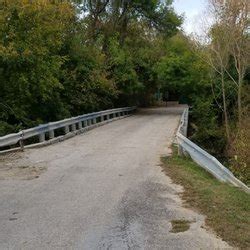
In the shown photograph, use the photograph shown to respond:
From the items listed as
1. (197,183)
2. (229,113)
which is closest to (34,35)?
(197,183)

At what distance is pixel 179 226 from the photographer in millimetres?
6539

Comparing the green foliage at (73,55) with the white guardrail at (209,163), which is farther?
the green foliage at (73,55)

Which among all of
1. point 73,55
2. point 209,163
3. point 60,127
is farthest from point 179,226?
point 73,55

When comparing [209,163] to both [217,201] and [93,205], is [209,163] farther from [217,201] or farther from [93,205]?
[93,205]

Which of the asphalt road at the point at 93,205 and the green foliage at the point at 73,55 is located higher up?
the green foliage at the point at 73,55

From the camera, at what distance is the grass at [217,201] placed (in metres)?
6.20

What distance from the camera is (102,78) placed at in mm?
28156

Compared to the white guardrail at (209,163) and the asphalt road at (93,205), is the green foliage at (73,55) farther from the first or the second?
the white guardrail at (209,163)

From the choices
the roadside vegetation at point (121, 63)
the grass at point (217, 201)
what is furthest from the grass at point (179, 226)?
the roadside vegetation at point (121, 63)

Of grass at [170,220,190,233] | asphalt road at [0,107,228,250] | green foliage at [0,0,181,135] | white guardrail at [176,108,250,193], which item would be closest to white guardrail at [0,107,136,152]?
asphalt road at [0,107,228,250]

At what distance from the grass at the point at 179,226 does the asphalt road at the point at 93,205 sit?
0.23 feet

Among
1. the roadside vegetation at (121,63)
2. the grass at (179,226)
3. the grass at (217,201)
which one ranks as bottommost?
the grass at (217,201)

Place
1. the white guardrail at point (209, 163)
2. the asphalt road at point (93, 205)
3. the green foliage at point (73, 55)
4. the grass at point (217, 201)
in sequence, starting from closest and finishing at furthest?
the asphalt road at point (93, 205) → the grass at point (217, 201) → the white guardrail at point (209, 163) → the green foliage at point (73, 55)

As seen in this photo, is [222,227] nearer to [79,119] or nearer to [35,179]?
[35,179]
